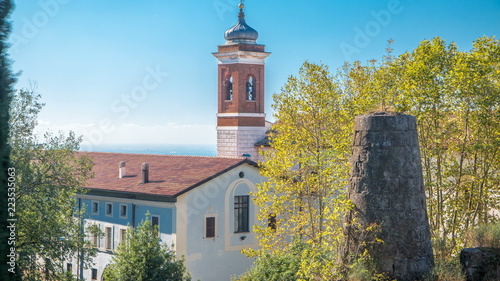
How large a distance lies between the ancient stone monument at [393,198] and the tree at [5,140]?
21.9 ft

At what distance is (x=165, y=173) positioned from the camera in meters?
33.5

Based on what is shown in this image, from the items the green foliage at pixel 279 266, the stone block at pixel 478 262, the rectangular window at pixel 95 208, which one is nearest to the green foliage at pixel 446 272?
the stone block at pixel 478 262

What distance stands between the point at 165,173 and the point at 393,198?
A: 20936 mm

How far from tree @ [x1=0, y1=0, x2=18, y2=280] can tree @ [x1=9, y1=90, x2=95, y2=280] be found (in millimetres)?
2843

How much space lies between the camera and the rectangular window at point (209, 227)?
31203 millimetres

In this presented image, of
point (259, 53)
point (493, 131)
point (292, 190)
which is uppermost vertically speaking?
point (259, 53)

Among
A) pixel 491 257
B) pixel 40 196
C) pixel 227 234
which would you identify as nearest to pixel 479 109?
pixel 491 257

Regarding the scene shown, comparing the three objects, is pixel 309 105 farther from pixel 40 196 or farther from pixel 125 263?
pixel 40 196

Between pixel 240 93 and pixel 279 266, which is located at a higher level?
pixel 240 93

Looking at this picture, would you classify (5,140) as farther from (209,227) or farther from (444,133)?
(209,227)

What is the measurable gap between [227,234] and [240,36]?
63.5 ft

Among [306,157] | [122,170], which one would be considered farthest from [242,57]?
[306,157]

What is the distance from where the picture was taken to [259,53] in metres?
47.3

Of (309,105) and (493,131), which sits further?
(309,105)
